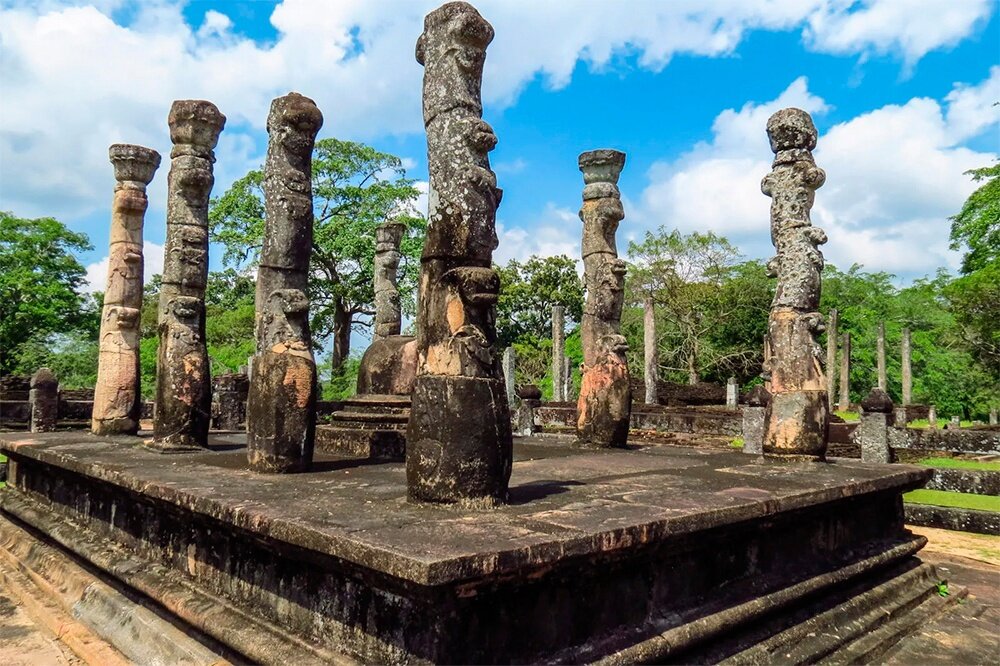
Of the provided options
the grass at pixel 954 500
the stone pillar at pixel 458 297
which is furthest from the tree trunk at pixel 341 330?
the stone pillar at pixel 458 297

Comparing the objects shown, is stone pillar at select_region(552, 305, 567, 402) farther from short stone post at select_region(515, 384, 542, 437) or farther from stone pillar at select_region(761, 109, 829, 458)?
stone pillar at select_region(761, 109, 829, 458)

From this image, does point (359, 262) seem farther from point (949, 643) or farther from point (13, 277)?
point (949, 643)

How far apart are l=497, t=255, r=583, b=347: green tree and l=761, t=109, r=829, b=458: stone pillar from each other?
30.1m

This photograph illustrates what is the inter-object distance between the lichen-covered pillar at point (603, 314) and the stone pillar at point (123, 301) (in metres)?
5.48

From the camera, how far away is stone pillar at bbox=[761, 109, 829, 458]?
6309mm

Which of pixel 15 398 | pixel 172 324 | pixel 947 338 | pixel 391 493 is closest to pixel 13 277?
pixel 15 398

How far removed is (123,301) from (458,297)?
6858 mm

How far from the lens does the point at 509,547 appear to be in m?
2.81

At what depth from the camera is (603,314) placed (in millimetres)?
7934

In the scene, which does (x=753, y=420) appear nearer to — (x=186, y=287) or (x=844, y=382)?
(x=186, y=287)

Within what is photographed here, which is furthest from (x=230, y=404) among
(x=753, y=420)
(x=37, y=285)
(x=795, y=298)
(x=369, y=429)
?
(x=37, y=285)

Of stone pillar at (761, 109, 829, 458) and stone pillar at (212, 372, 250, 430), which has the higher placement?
stone pillar at (761, 109, 829, 458)

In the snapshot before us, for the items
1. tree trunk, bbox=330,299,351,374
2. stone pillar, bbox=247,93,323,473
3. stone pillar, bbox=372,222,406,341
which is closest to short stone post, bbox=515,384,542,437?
stone pillar, bbox=372,222,406,341

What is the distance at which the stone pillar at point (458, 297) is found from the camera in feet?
12.2
